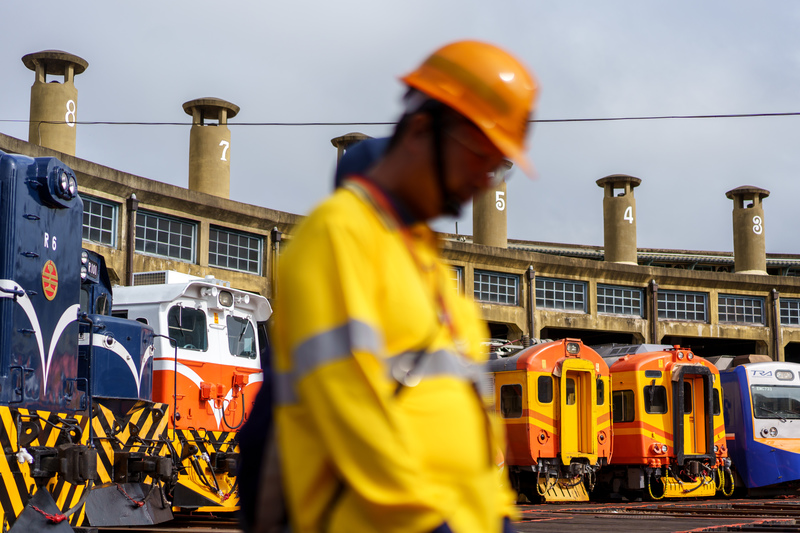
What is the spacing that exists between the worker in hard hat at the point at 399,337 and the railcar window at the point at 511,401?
16404mm

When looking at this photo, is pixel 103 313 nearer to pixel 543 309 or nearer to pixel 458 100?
pixel 458 100

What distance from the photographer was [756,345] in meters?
37.3

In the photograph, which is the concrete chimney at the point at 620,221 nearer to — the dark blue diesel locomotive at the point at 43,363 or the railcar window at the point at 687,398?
the railcar window at the point at 687,398

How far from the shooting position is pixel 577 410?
1838 centimetres

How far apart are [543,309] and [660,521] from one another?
2191cm

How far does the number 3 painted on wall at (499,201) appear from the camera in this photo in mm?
34969

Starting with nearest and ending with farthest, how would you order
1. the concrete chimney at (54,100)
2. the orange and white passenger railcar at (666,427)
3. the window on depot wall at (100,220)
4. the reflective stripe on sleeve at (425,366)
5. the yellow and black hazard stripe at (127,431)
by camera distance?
the reflective stripe on sleeve at (425,366), the yellow and black hazard stripe at (127,431), the orange and white passenger railcar at (666,427), the window on depot wall at (100,220), the concrete chimney at (54,100)

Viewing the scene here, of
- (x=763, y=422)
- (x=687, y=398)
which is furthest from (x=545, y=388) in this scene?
(x=763, y=422)

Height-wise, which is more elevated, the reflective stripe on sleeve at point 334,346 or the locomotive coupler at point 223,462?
the reflective stripe on sleeve at point 334,346

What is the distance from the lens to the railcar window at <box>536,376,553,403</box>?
17.9 metres

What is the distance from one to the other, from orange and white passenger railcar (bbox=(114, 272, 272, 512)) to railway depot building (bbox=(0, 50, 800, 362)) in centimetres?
868

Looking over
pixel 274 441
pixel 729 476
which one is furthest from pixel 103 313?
pixel 729 476

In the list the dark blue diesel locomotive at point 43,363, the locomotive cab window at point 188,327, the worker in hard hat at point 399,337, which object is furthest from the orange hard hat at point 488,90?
the locomotive cab window at point 188,327

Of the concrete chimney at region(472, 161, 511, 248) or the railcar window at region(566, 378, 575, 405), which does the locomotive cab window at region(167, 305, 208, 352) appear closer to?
the railcar window at region(566, 378, 575, 405)
